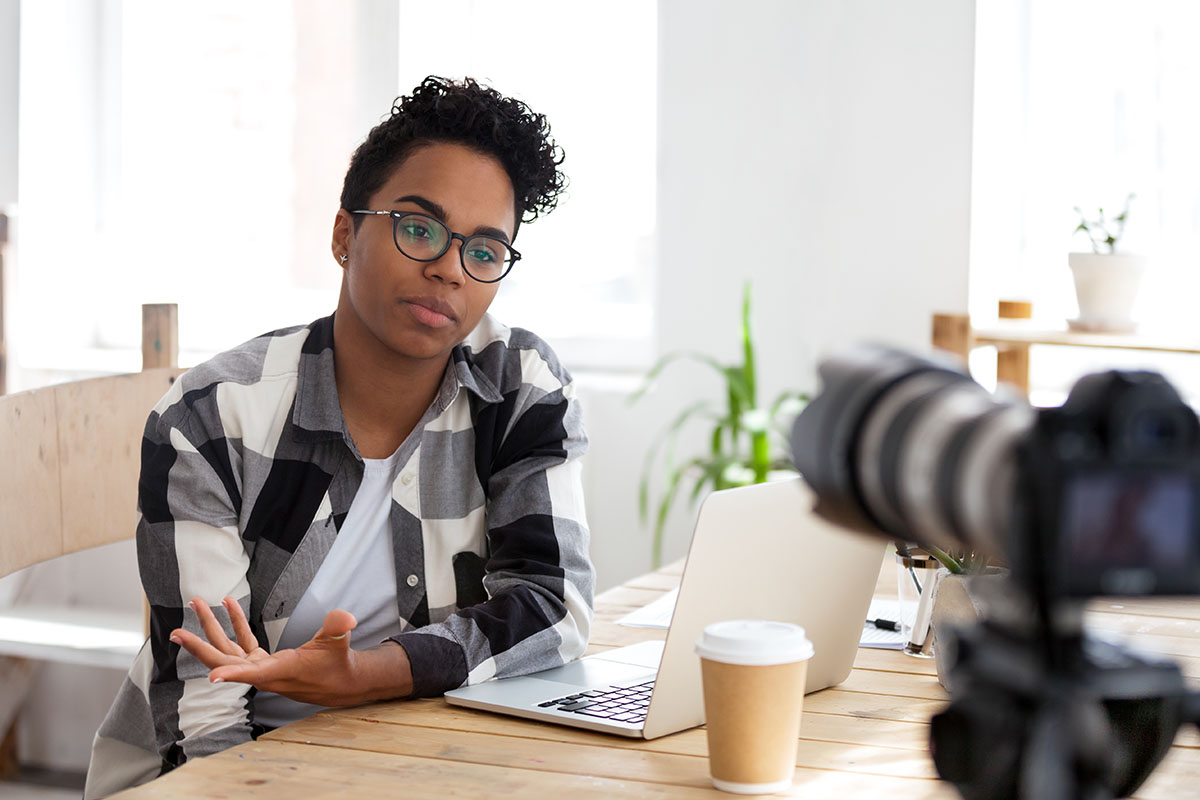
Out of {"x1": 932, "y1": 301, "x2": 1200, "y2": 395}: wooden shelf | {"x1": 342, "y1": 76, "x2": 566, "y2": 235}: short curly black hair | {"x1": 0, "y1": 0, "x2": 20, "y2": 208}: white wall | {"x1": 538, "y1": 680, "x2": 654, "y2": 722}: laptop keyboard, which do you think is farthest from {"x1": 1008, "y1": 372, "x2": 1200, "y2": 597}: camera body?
{"x1": 0, "y1": 0, "x2": 20, "y2": 208}: white wall

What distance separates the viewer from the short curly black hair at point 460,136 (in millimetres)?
1481

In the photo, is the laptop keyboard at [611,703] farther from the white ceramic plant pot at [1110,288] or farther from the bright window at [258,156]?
the bright window at [258,156]

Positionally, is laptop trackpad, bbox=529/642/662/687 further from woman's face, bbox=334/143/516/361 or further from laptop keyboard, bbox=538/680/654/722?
woman's face, bbox=334/143/516/361

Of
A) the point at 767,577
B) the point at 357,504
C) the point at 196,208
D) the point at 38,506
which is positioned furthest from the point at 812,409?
the point at 196,208

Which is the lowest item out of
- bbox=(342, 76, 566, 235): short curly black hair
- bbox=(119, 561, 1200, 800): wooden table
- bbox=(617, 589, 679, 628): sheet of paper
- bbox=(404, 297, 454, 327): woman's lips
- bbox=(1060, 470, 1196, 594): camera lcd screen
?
bbox=(617, 589, 679, 628): sheet of paper

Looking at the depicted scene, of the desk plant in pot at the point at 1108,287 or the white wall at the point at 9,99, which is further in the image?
the white wall at the point at 9,99

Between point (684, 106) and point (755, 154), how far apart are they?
0.20 meters

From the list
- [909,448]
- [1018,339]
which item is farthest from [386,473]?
[1018,339]

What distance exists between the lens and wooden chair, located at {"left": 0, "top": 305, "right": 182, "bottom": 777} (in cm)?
155

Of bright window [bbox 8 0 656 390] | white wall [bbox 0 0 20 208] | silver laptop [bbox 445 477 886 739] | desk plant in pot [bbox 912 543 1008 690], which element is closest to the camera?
silver laptop [bbox 445 477 886 739]

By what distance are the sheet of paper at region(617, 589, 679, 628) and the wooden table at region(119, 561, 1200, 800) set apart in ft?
1.03

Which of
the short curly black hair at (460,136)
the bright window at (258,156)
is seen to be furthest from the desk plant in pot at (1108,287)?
the short curly black hair at (460,136)

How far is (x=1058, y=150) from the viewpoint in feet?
9.52

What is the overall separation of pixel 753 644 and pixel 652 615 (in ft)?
2.04
